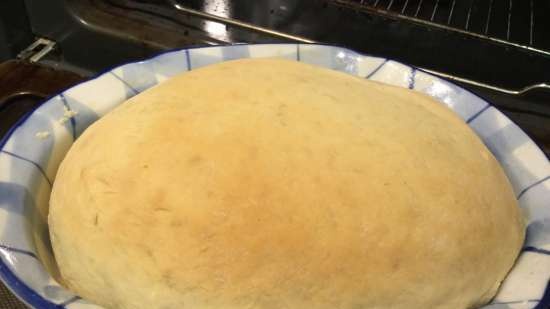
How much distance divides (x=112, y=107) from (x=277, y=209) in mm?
349

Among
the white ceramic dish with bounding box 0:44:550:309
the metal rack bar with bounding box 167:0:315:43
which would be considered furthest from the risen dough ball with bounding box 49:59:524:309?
the metal rack bar with bounding box 167:0:315:43

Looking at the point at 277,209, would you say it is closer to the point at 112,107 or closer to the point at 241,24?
the point at 112,107

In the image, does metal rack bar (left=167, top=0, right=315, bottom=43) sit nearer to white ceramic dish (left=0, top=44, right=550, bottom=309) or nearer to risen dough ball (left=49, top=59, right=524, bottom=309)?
white ceramic dish (left=0, top=44, right=550, bottom=309)

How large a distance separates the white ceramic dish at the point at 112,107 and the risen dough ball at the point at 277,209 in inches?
1.0

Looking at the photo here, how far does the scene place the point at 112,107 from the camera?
0.80 metres

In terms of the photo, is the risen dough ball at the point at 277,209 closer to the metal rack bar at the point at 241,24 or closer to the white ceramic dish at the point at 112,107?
the white ceramic dish at the point at 112,107

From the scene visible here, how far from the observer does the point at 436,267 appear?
0.57 m

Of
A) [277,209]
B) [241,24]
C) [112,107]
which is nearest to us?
[277,209]

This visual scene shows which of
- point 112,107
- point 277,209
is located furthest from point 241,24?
point 277,209

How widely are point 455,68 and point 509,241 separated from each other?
649 millimetres

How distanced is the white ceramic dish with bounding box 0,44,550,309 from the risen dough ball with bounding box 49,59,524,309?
3cm

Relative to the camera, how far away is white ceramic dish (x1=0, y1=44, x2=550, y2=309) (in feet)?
1.97

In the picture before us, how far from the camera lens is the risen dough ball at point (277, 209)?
21.5 inches

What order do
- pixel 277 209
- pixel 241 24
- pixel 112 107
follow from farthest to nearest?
pixel 241 24 → pixel 112 107 → pixel 277 209
